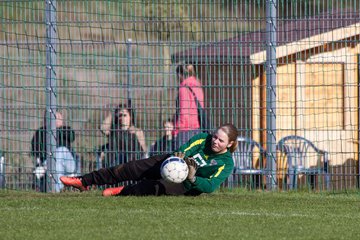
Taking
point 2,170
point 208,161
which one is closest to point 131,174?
point 208,161

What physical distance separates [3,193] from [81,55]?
2321 mm

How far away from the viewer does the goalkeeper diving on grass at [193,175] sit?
12.3 meters

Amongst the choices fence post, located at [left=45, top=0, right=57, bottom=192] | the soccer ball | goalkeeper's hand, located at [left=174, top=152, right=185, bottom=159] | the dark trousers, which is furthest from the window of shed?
fence post, located at [left=45, top=0, right=57, bottom=192]

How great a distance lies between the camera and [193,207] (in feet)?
36.2

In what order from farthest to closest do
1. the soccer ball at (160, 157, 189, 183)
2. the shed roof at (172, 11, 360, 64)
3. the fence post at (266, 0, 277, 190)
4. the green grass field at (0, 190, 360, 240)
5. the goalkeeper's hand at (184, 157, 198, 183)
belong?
the shed roof at (172, 11, 360, 64)
the fence post at (266, 0, 277, 190)
the goalkeeper's hand at (184, 157, 198, 183)
the soccer ball at (160, 157, 189, 183)
the green grass field at (0, 190, 360, 240)

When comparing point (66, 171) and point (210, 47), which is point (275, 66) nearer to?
point (210, 47)

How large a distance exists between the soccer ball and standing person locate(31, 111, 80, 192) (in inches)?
107

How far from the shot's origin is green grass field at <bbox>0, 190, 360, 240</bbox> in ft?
29.3

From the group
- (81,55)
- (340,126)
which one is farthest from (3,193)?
(340,126)

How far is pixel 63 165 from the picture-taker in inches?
570

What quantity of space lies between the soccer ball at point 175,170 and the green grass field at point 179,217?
25 centimetres

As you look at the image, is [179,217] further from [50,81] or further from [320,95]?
[320,95]

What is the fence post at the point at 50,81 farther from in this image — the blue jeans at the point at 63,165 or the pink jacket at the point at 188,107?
the pink jacket at the point at 188,107

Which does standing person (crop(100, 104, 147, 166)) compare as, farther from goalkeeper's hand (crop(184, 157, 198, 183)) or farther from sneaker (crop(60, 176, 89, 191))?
goalkeeper's hand (crop(184, 157, 198, 183))
